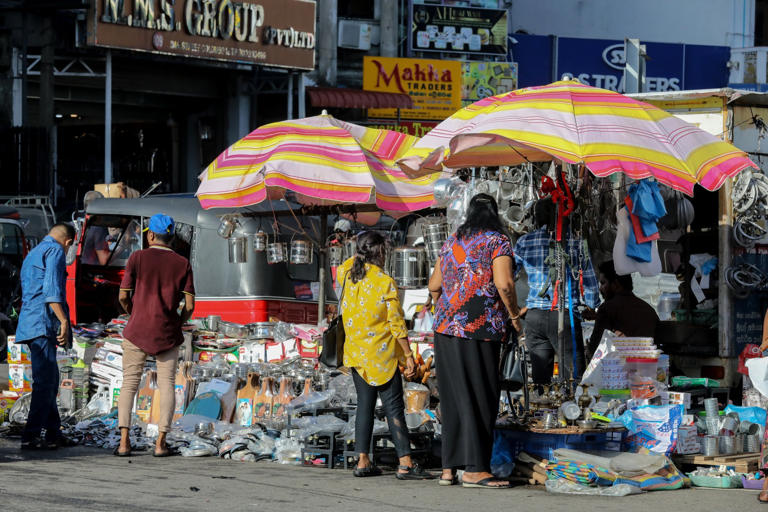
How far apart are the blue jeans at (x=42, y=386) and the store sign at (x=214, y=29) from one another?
15.4 m

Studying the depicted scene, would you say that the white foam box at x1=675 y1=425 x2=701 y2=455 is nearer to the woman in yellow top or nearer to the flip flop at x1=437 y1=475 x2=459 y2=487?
the flip flop at x1=437 y1=475 x2=459 y2=487

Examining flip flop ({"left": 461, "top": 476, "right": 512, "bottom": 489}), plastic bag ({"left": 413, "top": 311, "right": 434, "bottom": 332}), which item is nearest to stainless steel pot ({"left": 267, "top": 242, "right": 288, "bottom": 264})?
plastic bag ({"left": 413, "top": 311, "right": 434, "bottom": 332})

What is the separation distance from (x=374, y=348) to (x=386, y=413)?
0.45 m

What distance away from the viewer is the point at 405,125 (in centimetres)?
3061

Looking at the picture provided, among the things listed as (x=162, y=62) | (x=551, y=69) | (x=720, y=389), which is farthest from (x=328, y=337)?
(x=551, y=69)

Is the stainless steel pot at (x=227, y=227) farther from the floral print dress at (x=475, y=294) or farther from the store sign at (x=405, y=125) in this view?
the store sign at (x=405, y=125)

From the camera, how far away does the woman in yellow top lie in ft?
27.0

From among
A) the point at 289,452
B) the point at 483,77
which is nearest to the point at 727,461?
the point at 289,452

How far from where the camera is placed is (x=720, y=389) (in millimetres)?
10664

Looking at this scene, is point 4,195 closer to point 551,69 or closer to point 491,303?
point 551,69

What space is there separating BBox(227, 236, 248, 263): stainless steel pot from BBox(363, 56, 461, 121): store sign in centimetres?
1843

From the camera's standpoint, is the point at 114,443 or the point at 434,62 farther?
the point at 434,62

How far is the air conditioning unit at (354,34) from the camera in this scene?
3122 centimetres

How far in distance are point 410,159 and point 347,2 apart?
23.9 m
